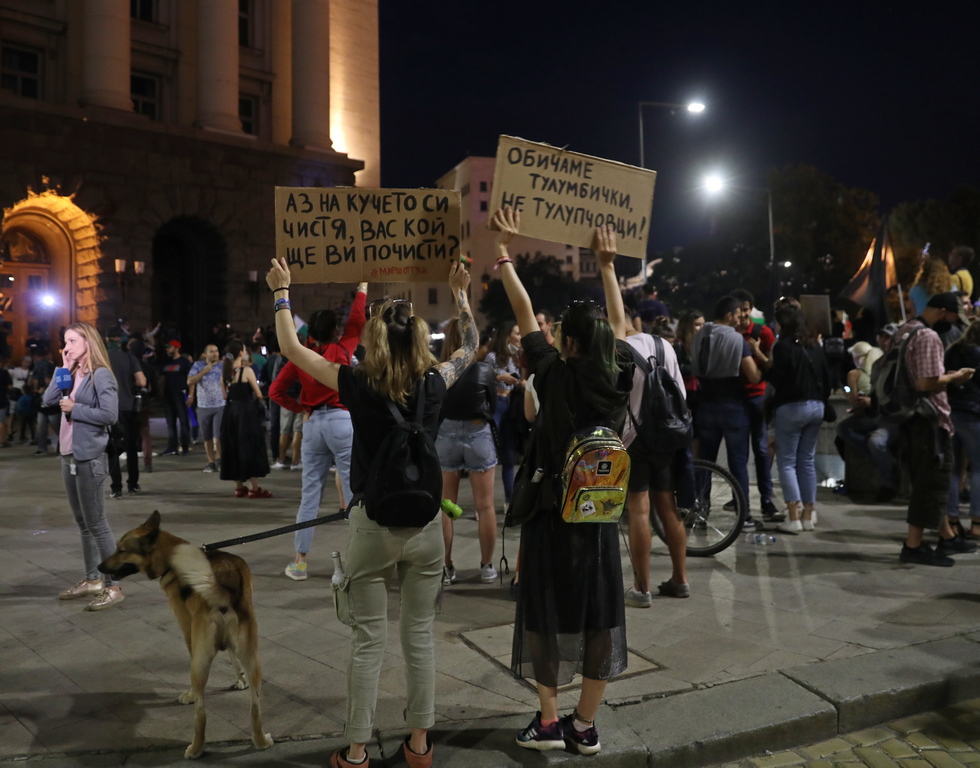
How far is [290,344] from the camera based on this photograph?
384 centimetres

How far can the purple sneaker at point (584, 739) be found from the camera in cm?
371

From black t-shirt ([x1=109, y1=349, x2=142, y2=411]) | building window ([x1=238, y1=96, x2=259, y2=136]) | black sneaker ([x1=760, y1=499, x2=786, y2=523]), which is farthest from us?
building window ([x1=238, y1=96, x2=259, y2=136])

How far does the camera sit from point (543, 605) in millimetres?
3713

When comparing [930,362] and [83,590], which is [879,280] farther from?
[83,590]

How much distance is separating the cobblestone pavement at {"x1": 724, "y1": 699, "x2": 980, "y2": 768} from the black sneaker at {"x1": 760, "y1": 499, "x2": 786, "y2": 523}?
422 cm

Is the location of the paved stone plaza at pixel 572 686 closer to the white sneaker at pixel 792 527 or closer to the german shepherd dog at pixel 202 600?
the german shepherd dog at pixel 202 600

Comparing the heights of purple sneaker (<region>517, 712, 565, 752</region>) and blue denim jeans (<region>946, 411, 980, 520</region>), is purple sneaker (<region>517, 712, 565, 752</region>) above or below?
below

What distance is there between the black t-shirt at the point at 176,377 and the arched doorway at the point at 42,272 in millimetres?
11960

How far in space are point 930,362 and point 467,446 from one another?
12.1ft

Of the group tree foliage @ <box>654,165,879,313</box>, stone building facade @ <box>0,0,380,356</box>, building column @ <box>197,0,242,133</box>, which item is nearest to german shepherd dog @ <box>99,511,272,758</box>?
stone building facade @ <box>0,0,380,356</box>

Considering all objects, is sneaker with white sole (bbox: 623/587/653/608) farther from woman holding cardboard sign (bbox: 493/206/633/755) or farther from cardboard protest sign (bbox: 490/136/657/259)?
cardboard protest sign (bbox: 490/136/657/259)

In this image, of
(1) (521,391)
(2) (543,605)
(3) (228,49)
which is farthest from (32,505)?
(3) (228,49)

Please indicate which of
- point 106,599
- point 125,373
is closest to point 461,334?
point 106,599

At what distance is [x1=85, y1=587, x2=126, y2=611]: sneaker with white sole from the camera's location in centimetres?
589
